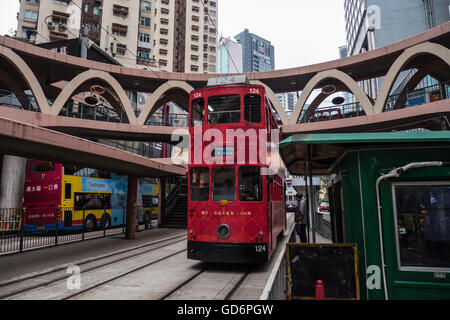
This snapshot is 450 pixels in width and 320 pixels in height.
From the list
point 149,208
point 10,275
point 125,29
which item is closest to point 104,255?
point 10,275

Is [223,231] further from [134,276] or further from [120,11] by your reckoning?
[120,11]

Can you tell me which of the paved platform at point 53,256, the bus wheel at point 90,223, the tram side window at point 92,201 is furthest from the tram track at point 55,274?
the bus wheel at point 90,223

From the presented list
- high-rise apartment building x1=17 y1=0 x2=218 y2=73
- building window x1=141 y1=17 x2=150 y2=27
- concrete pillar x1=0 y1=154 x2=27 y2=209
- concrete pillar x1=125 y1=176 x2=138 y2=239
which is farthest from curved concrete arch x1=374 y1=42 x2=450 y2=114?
building window x1=141 y1=17 x2=150 y2=27

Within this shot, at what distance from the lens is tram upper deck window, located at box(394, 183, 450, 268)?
4438 mm

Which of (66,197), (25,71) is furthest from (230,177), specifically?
(25,71)

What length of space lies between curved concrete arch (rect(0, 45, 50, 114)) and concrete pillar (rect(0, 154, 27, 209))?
6.54 meters

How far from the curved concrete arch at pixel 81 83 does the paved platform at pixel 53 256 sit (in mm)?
15750

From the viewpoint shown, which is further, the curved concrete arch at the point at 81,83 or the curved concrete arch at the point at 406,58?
the curved concrete arch at the point at 81,83

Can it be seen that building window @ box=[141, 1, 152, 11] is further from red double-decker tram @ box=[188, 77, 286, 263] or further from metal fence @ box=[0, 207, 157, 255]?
red double-decker tram @ box=[188, 77, 286, 263]

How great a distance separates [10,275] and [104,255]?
312cm

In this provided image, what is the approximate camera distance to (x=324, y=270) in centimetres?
464

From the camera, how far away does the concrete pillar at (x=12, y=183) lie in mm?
18906

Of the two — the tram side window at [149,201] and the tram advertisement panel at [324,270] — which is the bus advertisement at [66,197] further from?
the tram advertisement panel at [324,270]
